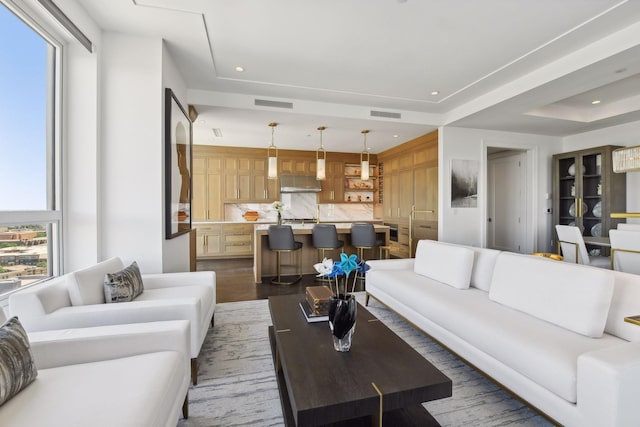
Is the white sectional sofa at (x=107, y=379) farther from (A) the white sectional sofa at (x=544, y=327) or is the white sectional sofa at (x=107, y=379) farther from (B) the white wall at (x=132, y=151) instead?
(A) the white sectional sofa at (x=544, y=327)

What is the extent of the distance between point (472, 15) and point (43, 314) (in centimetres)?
374

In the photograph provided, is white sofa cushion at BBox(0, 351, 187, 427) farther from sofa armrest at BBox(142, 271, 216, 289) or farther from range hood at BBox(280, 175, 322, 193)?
range hood at BBox(280, 175, 322, 193)

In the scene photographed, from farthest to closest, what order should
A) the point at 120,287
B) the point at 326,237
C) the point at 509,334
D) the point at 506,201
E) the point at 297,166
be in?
the point at 297,166 → the point at 506,201 → the point at 326,237 → the point at 120,287 → the point at 509,334

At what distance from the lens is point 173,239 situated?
124 inches

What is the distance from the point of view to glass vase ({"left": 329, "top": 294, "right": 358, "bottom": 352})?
1.50 meters

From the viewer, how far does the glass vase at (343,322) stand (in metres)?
1.50

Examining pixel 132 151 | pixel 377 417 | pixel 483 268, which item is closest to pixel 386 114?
pixel 483 268

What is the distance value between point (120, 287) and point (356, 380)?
5.80ft

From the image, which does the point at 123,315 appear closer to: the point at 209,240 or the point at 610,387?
the point at 610,387

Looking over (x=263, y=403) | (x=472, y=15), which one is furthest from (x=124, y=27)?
(x=263, y=403)

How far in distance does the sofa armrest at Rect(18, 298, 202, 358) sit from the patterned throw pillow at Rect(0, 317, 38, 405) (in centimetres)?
49

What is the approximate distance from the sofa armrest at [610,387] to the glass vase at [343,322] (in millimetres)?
1013

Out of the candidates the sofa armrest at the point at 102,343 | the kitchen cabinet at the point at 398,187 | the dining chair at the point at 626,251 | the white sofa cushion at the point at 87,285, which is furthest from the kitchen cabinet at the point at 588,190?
the white sofa cushion at the point at 87,285

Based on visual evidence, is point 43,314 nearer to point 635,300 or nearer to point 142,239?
point 142,239
